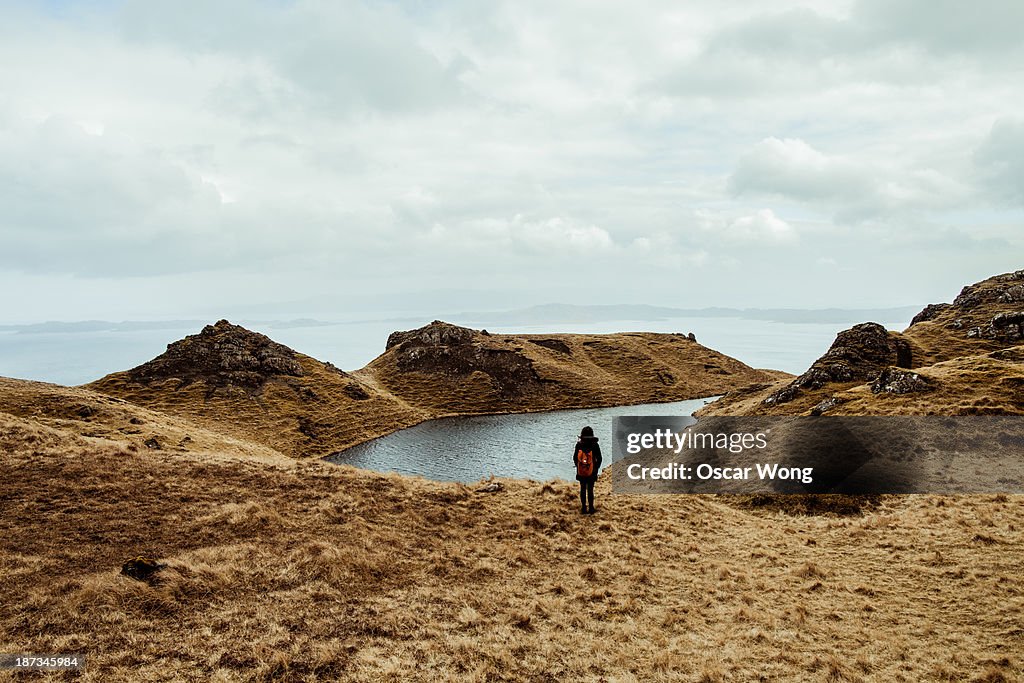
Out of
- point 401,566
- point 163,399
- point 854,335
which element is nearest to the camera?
point 401,566

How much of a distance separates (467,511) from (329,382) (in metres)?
75.2

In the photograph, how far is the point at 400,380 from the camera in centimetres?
11025

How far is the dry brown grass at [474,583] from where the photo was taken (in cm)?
1252

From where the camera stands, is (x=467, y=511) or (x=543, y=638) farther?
(x=467, y=511)

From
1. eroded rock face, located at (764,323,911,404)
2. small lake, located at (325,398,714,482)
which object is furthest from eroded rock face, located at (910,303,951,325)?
small lake, located at (325,398,714,482)

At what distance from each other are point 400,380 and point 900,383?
8908cm

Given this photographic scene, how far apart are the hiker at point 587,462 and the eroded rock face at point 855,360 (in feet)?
132

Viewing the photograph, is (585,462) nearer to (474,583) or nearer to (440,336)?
(474,583)

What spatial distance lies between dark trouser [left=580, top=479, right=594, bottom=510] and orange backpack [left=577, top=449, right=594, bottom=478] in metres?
0.50

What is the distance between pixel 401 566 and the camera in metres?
18.4

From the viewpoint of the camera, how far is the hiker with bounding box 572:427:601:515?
Answer: 23.6 metres

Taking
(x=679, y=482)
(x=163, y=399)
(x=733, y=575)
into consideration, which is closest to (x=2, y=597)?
(x=733, y=575)

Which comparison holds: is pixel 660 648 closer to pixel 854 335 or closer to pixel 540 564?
pixel 540 564

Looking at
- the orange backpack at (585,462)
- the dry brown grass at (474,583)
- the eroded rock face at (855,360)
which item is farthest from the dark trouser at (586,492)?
the eroded rock face at (855,360)
